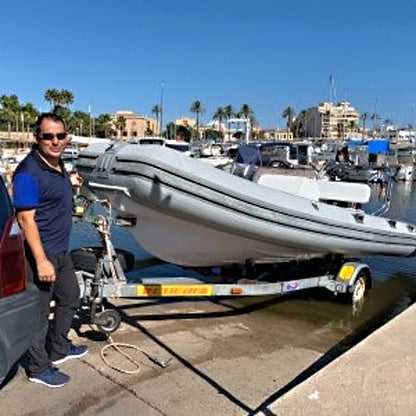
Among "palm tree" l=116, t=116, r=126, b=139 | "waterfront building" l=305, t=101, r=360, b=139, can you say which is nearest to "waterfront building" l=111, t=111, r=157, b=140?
"palm tree" l=116, t=116, r=126, b=139

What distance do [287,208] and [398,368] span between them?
189 cm

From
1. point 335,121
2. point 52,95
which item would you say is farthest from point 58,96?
point 335,121

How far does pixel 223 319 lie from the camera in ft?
17.9

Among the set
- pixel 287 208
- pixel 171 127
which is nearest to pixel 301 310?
pixel 287 208

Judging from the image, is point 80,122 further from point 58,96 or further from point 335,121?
point 335,121

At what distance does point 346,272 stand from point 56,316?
358 cm

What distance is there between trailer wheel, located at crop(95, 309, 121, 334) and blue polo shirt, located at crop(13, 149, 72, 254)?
95cm

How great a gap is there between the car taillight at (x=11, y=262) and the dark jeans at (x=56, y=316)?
632 millimetres

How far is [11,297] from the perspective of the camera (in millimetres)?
2652

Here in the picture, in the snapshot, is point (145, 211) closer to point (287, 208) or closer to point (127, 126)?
point (287, 208)

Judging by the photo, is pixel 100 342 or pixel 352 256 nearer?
pixel 100 342

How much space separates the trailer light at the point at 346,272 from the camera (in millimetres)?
6070

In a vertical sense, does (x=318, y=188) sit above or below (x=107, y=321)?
above

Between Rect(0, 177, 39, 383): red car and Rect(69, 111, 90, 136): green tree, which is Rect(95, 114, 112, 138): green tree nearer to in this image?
Rect(69, 111, 90, 136): green tree
